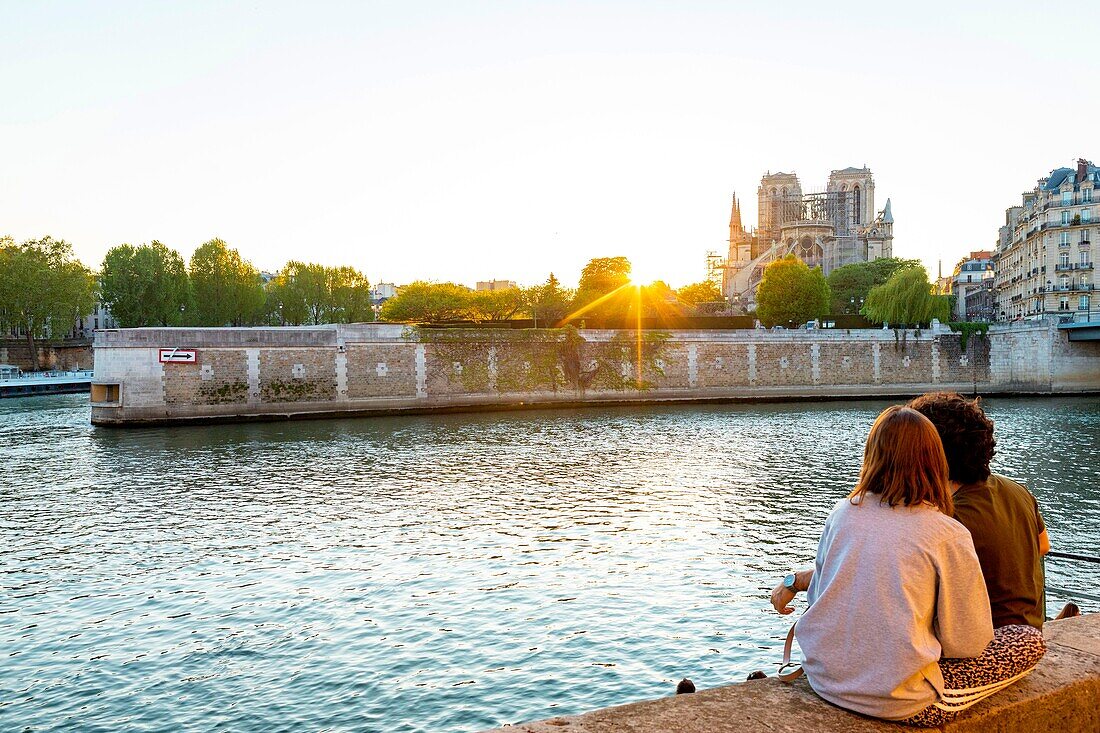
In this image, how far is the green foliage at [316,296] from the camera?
274ft

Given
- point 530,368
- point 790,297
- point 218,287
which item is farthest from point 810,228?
point 530,368

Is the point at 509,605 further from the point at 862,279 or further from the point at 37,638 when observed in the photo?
the point at 862,279

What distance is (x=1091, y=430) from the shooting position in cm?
3125

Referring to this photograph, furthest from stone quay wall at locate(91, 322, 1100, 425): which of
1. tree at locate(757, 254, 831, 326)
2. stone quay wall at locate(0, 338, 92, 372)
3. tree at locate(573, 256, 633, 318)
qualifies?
stone quay wall at locate(0, 338, 92, 372)

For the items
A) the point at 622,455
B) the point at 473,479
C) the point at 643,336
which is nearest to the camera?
the point at 473,479

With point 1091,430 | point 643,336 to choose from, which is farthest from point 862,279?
point 1091,430

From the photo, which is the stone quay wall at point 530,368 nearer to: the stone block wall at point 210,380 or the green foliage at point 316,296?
the stone block wall at point 210,380

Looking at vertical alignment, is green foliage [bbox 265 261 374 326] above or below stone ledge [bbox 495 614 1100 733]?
above

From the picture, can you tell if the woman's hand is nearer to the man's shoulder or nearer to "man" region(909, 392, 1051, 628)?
"man" region(909, 392, 1051, 628)

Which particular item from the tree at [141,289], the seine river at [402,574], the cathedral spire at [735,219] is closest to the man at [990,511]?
the seine river at [402,574]

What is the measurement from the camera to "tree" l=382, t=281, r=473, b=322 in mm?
82438

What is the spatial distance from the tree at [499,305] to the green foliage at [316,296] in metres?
12.1

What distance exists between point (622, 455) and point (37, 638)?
59.2 ft

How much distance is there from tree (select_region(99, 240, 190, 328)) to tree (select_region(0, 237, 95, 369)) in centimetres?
289
